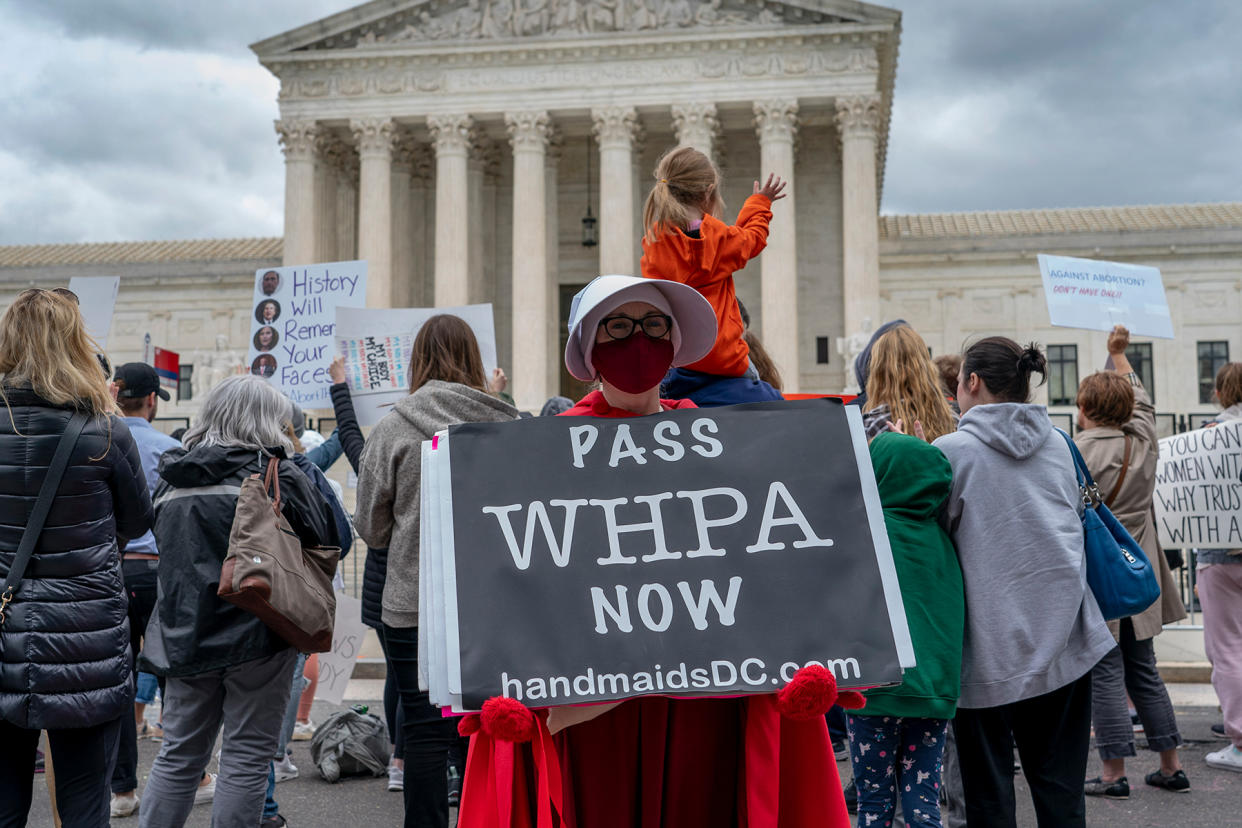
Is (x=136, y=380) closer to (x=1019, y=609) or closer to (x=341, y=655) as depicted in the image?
(x=341, y=655)

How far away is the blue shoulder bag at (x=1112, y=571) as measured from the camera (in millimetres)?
4398

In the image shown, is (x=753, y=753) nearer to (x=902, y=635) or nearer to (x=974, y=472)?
(x=902, y=635)

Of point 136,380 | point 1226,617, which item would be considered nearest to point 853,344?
point 1226,617

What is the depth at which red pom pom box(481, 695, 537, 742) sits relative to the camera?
252 cm

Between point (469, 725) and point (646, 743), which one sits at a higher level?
point (469, 725)

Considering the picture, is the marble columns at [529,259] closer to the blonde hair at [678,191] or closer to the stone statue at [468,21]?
the stone statue at [468,21]

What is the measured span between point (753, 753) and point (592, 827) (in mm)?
478

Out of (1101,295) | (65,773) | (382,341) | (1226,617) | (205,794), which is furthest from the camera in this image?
(1101,295)

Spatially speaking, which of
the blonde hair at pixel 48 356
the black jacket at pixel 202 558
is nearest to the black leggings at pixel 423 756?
the black jacket at pixel 202 558

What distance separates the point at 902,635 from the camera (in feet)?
8.84

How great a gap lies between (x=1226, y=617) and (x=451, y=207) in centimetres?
2963

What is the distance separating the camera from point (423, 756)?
485 cm

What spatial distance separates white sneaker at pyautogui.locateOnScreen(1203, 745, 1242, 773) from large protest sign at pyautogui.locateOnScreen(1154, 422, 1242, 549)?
130cm

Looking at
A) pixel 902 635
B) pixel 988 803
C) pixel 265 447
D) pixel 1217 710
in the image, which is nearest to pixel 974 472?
pixel 988 803
